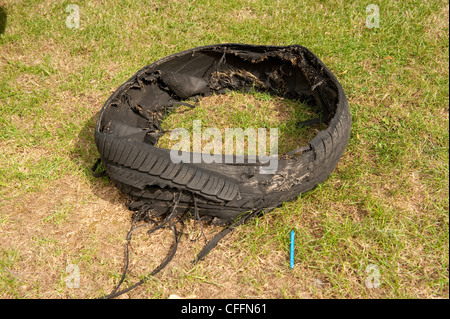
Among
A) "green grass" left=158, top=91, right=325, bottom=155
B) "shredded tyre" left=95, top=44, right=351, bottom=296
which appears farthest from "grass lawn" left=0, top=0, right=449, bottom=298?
"shredded tyre" left=95, top=44, right=351, bottom=296

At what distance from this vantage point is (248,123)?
3.32m

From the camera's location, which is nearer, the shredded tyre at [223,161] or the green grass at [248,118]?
the shredded tyre at [223,161]

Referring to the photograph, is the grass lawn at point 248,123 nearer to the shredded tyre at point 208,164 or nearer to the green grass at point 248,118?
the green grass at point 248,118

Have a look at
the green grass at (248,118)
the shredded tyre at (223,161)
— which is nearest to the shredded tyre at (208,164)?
the shredded tyre at (223,161)

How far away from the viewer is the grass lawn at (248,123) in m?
2.34

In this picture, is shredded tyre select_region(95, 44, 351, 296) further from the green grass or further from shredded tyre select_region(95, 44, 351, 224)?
the green grass

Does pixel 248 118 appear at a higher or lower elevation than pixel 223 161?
higher

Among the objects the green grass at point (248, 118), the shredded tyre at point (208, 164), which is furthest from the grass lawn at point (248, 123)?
the shredded tyre at point (208, 164)

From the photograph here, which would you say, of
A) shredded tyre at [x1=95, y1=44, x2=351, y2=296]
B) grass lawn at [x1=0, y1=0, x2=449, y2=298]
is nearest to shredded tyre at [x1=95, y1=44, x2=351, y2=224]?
shredded tyre at [x1=95, y1=44, x2=351, y2=296]

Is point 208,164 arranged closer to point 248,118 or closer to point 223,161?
point 223,161

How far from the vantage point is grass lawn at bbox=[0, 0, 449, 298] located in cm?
234

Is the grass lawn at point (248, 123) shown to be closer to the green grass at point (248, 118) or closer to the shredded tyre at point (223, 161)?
the green grass at point (248, 118)

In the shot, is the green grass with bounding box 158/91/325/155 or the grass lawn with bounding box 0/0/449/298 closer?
the grass lawn with bounding box 0/0/449/298

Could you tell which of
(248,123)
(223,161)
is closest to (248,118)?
(248,123)
